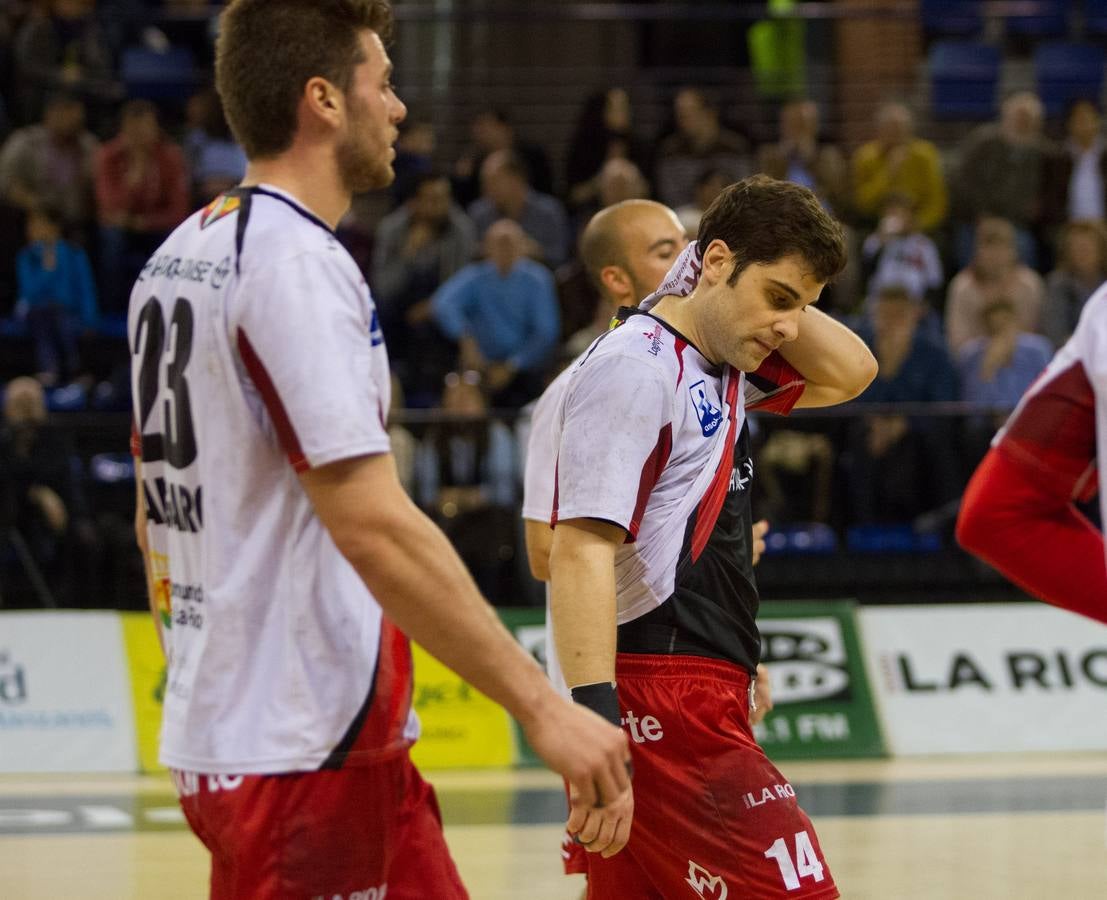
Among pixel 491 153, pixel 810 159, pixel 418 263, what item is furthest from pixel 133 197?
pixel 810 159

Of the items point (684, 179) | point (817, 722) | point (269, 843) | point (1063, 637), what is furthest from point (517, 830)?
point (684, 179)

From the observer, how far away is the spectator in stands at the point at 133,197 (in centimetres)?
1343

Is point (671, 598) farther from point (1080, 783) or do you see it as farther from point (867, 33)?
point (867, 33)

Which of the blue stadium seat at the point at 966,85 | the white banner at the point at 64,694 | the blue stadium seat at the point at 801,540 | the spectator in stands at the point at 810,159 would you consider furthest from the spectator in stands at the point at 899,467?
the blue stadium seat at the point at 966,85

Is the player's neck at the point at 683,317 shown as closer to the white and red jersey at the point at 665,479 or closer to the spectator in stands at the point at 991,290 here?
the white and red jersey at the point at 665,479

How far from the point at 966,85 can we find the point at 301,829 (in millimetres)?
15051

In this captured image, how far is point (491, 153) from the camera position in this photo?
14133 millimetres

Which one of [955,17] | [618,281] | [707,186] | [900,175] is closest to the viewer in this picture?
[618,281]

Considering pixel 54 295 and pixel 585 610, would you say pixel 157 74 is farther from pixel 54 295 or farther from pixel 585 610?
pixel 585 610

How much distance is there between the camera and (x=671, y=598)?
3.60 m

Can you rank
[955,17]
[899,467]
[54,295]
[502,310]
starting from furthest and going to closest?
[955,17]
[54,295]
[502,310]
[899,467]

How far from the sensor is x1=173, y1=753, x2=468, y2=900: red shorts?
8.50 ft

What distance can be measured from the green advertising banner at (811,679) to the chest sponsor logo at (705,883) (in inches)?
245

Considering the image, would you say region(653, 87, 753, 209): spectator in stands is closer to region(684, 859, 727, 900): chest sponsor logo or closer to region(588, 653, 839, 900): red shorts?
region(588, 653, 839, 900): red shorts
